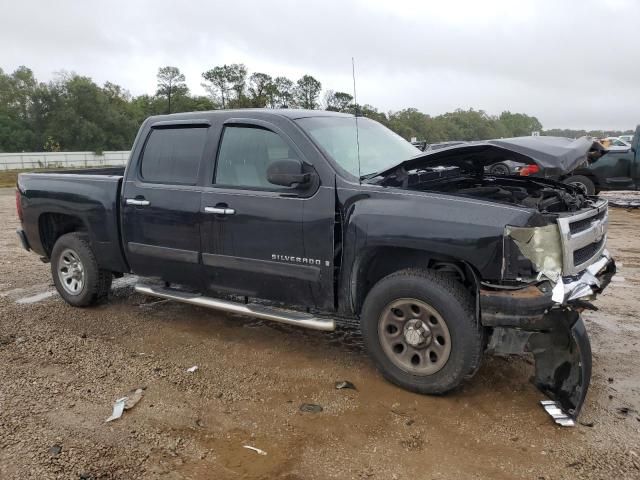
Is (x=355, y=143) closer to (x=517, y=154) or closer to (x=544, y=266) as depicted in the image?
(x=517, y=154)

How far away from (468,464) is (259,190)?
2407 millimetres

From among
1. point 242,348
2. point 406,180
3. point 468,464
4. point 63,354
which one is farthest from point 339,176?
point 63,354

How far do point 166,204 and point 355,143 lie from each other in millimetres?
1692

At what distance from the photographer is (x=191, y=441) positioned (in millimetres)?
3242

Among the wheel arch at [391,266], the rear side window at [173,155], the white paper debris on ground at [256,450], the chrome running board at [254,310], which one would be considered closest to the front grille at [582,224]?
the wheel arch at [391,266]

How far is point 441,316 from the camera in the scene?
11.7 ft

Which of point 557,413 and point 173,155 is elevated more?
point 173,155

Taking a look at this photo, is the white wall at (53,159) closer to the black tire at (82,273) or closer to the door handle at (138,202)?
the black tire at (82,273)

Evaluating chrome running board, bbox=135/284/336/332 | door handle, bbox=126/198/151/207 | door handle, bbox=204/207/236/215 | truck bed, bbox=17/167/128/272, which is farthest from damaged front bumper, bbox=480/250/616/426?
truck bed, bbox=17/167/128/272

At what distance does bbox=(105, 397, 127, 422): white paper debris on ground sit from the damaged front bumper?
7.79 ft

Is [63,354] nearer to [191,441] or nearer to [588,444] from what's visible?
[191,441]

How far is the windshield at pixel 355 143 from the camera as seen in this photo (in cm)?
423

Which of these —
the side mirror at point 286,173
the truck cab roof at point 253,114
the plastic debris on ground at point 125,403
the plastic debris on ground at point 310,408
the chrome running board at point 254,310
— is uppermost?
the truck cab roof at point 253,114

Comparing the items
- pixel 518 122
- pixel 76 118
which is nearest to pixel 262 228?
pixel 76 118
